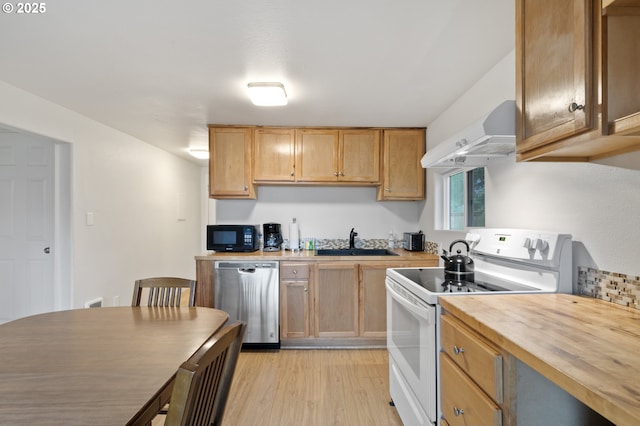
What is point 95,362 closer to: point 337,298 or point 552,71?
point 552,71

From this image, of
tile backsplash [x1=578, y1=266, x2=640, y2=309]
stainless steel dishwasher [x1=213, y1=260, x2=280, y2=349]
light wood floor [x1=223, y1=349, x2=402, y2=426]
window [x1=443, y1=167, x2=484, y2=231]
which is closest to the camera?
tile backsplash [x1=578, y1=266, x2=640, y2=309]

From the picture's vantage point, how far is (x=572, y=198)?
1.51 metres

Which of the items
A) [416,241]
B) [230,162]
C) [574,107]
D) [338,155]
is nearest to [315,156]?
[338,155]

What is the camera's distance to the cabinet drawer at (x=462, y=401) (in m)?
1.03

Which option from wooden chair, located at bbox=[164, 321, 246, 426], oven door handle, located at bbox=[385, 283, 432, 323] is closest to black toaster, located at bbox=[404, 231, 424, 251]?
oven door handle, located at bbox=[385, 283, 432, 323]

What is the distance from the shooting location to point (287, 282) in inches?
123

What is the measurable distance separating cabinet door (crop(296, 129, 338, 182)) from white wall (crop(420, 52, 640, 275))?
1444 millimetres

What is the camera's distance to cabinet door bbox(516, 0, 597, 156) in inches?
40.3

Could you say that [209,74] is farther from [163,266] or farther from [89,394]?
[163,266]

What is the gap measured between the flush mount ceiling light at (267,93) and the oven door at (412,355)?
1.57m

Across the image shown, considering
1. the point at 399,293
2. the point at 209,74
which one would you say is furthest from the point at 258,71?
the point at 399,293

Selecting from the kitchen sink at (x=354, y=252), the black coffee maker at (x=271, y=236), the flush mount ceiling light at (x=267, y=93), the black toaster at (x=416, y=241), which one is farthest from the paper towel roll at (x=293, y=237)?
the flush mount ceiling light at (x=267, y=93)

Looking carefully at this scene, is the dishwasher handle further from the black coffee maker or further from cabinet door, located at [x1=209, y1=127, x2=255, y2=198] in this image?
cabinet door, located at [x1=209, y1=127, x2=255, y2=198]

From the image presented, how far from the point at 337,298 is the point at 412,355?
1.48m
